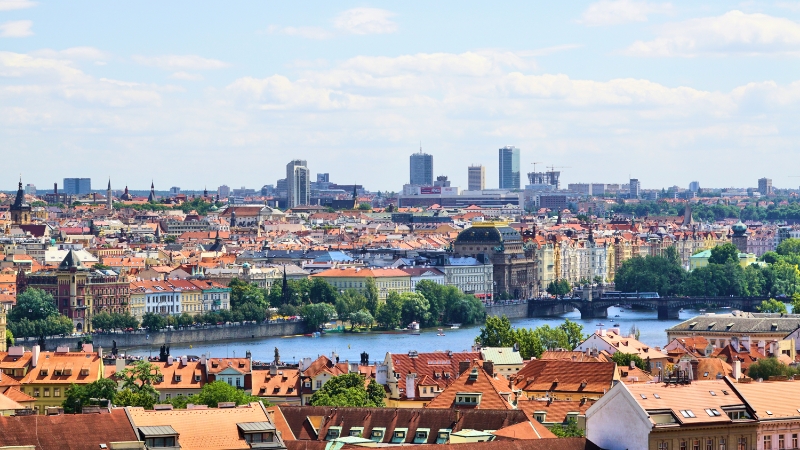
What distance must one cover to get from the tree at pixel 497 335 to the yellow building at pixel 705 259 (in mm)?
73032

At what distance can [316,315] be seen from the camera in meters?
98.5

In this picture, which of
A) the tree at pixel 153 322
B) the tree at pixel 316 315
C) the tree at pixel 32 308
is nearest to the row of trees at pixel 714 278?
the tree at pixel 316 315

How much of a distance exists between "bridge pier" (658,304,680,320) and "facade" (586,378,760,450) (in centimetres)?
7878

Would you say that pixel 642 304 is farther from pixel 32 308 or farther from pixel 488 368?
pixel 488 368

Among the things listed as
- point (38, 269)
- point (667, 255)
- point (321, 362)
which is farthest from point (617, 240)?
point (321, 362)

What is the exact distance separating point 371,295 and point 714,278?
24.1m

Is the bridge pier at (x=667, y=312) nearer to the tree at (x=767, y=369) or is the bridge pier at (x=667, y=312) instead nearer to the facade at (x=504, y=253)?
the facade at (x=504, y=253)

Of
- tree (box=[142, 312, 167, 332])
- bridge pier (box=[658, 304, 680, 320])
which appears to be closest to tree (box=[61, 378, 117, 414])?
tree (box=[142, 312, 167, 332])

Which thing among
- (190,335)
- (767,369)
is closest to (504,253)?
(190,335)

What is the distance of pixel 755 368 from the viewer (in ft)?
158

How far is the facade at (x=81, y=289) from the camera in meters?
98.9

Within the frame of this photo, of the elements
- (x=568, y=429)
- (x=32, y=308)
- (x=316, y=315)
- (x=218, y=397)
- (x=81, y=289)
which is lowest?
(x=316, y=315)

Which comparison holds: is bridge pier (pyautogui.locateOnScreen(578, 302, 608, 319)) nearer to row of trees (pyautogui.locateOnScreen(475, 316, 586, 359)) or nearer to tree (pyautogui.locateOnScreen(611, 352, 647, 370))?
row of trees (pyautogui.locateOnScreen(475, 316, 586, 359))

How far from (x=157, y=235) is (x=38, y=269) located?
54.6 metres
